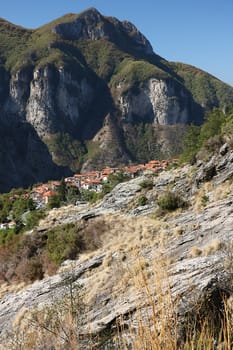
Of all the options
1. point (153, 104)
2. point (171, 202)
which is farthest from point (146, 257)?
point (153, 104)

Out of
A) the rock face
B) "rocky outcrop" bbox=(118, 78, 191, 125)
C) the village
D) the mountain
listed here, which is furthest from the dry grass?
→ "rocky outcrop" bbox=(118, 78, 191, 125)

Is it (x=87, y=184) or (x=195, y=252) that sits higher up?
(x=195, y=252)

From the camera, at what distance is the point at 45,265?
1717 centimetres

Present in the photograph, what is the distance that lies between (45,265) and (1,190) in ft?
426

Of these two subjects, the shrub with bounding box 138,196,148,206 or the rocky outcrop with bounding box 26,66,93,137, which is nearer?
the shrub with bounding box 138,196,148,206

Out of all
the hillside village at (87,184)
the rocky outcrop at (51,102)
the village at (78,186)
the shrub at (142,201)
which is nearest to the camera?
the shrub at (142,201)

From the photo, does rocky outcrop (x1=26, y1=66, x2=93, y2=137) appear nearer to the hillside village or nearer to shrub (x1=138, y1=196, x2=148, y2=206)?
the hillside village

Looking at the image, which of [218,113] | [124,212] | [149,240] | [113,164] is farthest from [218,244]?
[113,164]

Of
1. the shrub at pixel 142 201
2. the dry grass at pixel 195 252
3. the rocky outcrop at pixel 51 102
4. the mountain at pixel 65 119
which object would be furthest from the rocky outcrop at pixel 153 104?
the dry grass at pixel 195 252

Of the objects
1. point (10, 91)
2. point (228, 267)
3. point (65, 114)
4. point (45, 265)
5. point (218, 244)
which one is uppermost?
point (10, 91)

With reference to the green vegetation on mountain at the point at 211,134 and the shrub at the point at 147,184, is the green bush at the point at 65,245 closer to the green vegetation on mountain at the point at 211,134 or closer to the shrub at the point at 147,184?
the shrub at the point at 147,184

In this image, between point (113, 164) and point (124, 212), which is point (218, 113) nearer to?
point (124, 212)

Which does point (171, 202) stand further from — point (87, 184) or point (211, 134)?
point (87, 184)

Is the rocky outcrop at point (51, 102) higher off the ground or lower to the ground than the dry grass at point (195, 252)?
higher
